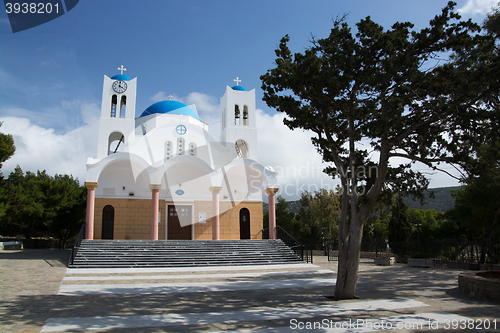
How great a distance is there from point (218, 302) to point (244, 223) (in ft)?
44.9

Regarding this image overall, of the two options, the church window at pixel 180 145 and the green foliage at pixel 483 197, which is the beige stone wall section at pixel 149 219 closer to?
the church window at pixel 180 145

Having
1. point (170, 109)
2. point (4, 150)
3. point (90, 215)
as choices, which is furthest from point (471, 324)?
point (170, 109)

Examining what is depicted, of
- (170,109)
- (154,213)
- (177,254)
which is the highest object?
(170,109)

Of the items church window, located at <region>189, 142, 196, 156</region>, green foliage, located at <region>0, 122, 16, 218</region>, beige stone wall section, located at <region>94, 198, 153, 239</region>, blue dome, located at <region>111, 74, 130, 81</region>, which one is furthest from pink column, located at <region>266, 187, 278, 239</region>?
green foliage, located at <region>0, 122, 16, 218</region>

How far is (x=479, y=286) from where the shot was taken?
312 inches

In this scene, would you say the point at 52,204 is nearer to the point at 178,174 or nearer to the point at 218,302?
the point at 178,174

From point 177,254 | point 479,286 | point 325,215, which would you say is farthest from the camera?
point 325,215

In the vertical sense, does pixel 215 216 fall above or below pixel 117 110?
below

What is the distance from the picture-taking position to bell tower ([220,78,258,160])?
2181 cm

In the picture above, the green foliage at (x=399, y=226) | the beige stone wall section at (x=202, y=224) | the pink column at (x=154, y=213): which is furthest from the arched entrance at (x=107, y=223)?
the green foliage at (x=399, y=226)

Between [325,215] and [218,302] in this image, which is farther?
[325,215]

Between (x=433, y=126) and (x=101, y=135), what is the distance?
661 inches

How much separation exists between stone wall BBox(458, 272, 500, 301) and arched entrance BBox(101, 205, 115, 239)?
16.6 metres

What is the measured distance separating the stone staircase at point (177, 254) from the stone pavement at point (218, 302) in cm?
122
